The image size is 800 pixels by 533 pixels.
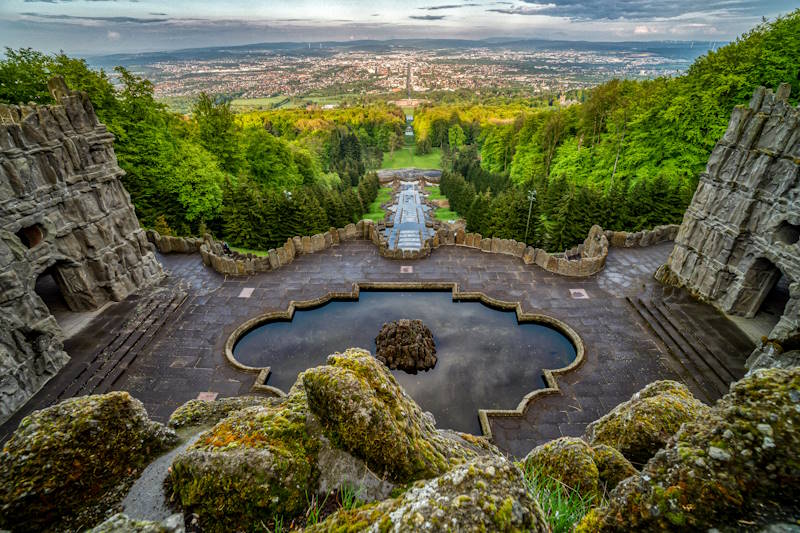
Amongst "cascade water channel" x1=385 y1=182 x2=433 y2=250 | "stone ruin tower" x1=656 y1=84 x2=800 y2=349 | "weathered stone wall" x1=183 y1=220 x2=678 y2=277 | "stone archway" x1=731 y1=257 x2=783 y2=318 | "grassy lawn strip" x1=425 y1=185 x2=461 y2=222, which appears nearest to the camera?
"stone ruin tower" x1=656 y1=84 x2=800 y2=349

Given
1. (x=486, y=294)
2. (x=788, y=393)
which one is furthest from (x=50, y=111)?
(x=788, y=393)

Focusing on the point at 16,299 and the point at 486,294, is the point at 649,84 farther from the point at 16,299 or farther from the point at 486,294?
the point at 16,299

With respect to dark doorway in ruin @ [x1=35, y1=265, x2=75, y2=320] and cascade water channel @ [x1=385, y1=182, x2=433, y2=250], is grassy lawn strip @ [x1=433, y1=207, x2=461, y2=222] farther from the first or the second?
dark doorway in ruin @ [x1=35, y1=265, x2=75, y2=320]

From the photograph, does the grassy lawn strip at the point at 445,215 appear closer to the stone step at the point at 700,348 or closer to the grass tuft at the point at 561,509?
the stone step at the point at 700,348

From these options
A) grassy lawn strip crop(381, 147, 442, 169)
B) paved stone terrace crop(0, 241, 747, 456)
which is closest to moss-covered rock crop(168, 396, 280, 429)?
paved stone terrace crop(0, 241, 747, 456)

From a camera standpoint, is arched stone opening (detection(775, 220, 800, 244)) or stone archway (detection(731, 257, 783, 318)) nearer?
arched stone opening (detection(775, 220, 800, 244))

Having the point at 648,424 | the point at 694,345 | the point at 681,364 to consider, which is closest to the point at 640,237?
the point at 694,345
